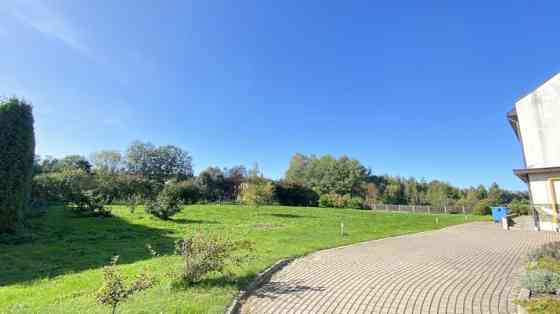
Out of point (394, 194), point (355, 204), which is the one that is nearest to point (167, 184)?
point (355, 204)

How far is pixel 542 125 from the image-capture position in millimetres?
14516

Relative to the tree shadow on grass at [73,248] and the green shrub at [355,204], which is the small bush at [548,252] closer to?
the tree shadow on grass at [73,248]

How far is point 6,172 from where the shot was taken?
10188 millimetres

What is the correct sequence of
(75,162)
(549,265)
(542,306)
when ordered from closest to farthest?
(542,306) < (549,265) < (75,162)

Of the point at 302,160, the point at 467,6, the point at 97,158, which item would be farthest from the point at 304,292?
the point at 97,158

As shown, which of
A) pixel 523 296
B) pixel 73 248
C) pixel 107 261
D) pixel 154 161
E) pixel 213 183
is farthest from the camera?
pixel 154 161

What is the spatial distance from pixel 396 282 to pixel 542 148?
49.1 ft

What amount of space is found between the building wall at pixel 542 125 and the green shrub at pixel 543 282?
13.3 meters

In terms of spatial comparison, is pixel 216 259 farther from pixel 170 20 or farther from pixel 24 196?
pixel 24 196

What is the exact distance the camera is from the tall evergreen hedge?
1002 centimetres

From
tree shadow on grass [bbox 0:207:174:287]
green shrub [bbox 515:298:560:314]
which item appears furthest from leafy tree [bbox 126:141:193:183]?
green shrub [bbox 515:298:560:314]

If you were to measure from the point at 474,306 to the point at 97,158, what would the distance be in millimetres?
72289

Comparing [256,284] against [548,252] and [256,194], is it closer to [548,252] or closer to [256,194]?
[548,252]

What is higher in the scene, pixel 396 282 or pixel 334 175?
pixel 334 175
